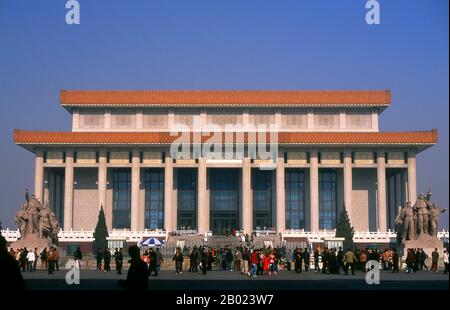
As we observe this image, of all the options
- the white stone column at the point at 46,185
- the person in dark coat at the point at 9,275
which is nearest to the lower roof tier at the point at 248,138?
the white stone column at the point at 46,185

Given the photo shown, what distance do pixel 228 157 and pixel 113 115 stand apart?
15682mm

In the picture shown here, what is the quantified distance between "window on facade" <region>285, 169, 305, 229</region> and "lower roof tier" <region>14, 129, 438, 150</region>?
21.8 ft

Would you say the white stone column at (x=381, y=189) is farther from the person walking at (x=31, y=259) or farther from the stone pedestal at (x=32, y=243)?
the person walking at (x=31, y=259)

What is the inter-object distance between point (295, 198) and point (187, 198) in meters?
12.2

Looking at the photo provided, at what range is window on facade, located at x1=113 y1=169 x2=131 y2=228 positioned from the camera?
279 ft

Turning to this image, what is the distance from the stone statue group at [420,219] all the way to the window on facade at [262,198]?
3937 cm

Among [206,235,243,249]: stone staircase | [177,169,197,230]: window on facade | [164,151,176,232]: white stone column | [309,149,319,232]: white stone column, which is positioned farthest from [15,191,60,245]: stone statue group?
[309,149,319,232]: white stone column

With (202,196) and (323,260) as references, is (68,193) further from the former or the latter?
(323,260)

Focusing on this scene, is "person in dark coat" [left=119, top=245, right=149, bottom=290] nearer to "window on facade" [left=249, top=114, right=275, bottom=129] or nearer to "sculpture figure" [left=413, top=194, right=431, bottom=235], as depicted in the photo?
"sculpture figure" [left=413, top=194, right=431, bottom=235]

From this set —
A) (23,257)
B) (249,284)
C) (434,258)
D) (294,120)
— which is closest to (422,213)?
(434,258)

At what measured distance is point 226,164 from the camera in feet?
268

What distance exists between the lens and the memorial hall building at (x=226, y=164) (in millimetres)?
80562
